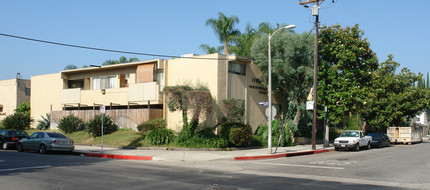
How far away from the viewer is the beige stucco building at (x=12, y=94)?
43844mm

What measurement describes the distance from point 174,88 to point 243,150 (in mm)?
5911

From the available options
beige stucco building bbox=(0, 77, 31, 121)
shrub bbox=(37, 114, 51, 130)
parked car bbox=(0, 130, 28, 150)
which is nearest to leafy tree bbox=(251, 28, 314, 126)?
parked car bbox=(0, 130, 28, 150)

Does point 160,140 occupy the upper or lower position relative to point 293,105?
lower

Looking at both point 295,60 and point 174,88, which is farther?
point 295,60

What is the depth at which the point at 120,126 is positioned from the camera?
2884 cm

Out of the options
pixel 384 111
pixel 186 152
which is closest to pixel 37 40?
pixel 186 152

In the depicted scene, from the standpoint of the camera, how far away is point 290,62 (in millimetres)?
26938

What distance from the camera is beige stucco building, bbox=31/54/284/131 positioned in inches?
1011

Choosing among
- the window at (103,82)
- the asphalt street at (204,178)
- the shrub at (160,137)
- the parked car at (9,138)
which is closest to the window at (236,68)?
the shrub at (160,137)

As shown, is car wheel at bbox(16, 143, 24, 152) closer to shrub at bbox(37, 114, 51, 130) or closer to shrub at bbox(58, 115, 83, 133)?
shrub at bbox(58, 115, 83, 133)

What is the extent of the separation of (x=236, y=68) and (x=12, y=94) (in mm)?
31092

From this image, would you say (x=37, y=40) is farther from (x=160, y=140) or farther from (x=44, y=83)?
(x=44, y=83)

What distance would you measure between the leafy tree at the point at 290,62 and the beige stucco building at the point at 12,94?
30.6 metres

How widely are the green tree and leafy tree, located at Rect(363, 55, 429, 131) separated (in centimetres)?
605
